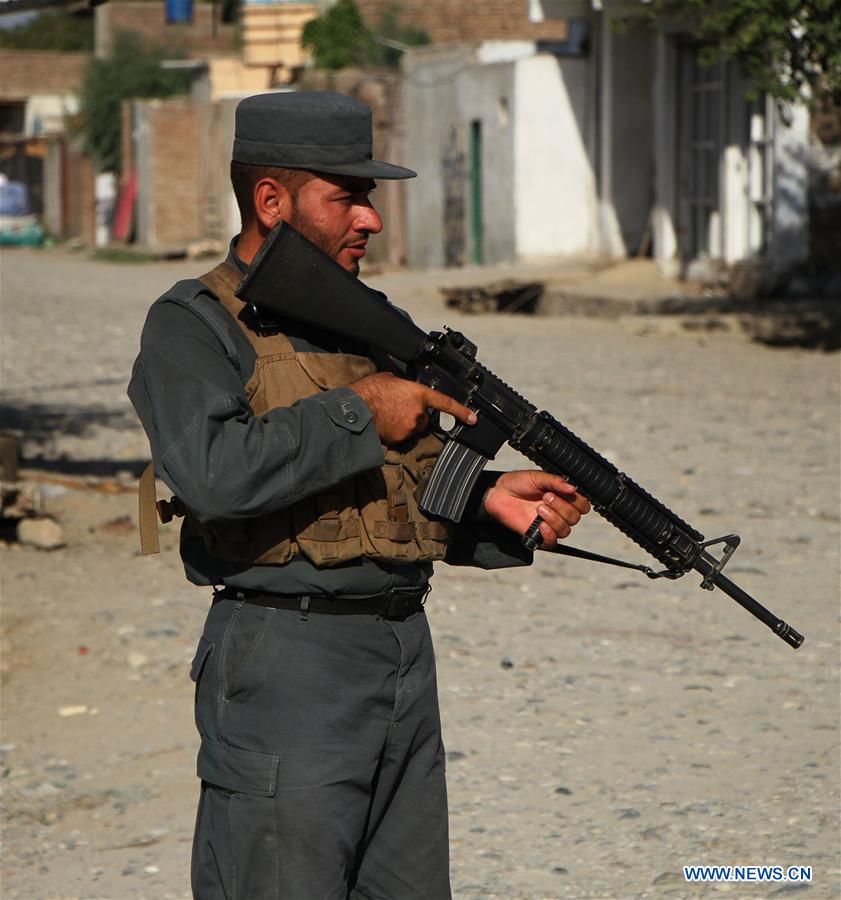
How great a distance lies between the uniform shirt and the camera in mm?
2178

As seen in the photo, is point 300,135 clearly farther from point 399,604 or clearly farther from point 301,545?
point 399,604

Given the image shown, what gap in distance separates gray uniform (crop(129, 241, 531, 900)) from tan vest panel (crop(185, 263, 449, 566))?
0.03m

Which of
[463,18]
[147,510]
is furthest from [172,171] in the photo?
[147,510]

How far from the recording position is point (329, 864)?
7.69ft

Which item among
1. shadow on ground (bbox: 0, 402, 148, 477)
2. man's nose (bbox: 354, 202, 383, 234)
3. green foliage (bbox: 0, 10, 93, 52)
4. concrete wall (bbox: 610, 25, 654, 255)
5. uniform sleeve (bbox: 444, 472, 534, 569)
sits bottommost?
shadow on ground (bbox: 0, 402, 148, 477)

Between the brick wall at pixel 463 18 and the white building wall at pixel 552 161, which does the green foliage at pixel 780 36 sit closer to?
the white building wall at pixel 552 161

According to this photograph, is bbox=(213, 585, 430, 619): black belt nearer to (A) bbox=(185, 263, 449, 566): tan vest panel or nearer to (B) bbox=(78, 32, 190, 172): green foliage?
(A) bbox=(185, 263, 449, 566): tan vest panel

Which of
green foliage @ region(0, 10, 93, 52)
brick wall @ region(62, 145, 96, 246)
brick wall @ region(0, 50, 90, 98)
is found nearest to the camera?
brick wall @ region(62, 145, 96, 246)

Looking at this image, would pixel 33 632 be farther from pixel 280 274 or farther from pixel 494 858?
pixel 280 274

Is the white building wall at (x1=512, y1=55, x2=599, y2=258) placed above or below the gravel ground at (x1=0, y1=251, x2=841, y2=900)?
above

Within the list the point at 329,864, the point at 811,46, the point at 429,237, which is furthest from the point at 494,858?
the point at 429,237

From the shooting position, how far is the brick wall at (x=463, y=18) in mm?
31688

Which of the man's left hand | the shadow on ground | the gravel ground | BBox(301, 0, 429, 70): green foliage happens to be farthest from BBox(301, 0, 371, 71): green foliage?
the man's left hand

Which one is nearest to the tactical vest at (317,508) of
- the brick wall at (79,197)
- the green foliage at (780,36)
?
the green foliage at (780,36)
